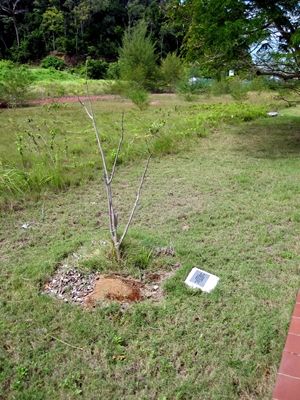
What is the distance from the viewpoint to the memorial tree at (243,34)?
451cm

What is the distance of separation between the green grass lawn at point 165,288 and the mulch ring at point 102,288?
2.1 inches

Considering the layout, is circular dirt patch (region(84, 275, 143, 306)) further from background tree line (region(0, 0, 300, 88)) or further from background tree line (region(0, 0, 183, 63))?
background tree line (region(0, 0, 183, 63))

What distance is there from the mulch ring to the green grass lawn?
0.17 feet

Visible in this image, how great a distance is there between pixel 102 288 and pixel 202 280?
641 millimetres

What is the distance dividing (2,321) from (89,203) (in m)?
1.78

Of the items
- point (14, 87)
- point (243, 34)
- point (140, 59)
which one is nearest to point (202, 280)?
point (243, 34)

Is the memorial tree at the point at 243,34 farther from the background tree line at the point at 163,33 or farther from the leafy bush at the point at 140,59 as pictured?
the leafy bush at the point at 140,59

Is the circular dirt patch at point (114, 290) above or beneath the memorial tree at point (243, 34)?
beneath

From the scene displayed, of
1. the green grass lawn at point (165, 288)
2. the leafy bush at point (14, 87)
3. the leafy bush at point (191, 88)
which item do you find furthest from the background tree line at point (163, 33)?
A: the leafy bush at point (14, 87)

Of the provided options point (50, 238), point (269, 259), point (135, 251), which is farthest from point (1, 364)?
point (269, 259)

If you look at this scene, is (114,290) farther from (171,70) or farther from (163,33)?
(163,33)

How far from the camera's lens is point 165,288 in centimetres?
208

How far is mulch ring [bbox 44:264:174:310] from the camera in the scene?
1982mm

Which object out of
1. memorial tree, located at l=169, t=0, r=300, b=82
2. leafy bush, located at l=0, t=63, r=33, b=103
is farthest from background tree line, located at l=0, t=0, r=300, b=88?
leafy bush, located at l=0, t=63, r=33, b=103
